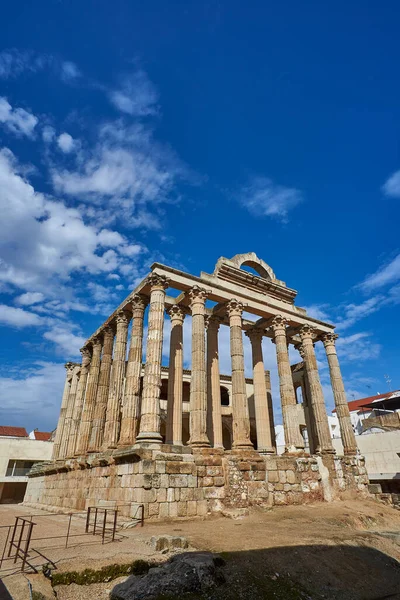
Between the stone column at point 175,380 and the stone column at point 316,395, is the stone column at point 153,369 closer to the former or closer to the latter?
the stone column at point 175,380

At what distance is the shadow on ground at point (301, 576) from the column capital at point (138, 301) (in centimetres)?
→ 1298

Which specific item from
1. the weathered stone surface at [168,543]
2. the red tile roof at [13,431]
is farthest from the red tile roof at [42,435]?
the weathered stone surface at [168,543]

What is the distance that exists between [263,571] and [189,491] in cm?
693

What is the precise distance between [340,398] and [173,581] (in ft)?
63.9

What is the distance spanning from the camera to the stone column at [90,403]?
2112 cm

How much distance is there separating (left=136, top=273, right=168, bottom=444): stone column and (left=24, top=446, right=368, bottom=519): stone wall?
0.99 m

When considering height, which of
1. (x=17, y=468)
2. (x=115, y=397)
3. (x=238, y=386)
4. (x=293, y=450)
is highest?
(x=238, y=386)

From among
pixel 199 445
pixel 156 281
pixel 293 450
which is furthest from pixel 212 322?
pixel 293 450

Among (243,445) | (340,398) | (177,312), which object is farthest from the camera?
(340,398)

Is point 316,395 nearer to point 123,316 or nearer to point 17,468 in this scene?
point 123,316

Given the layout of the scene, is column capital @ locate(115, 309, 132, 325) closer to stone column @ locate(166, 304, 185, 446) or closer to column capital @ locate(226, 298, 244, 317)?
stone column @ locate(166, 304, 185, 446)

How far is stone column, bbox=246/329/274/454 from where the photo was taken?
19562 millimetres

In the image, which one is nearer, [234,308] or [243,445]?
[243,445]

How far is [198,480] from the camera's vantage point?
13.9 m
